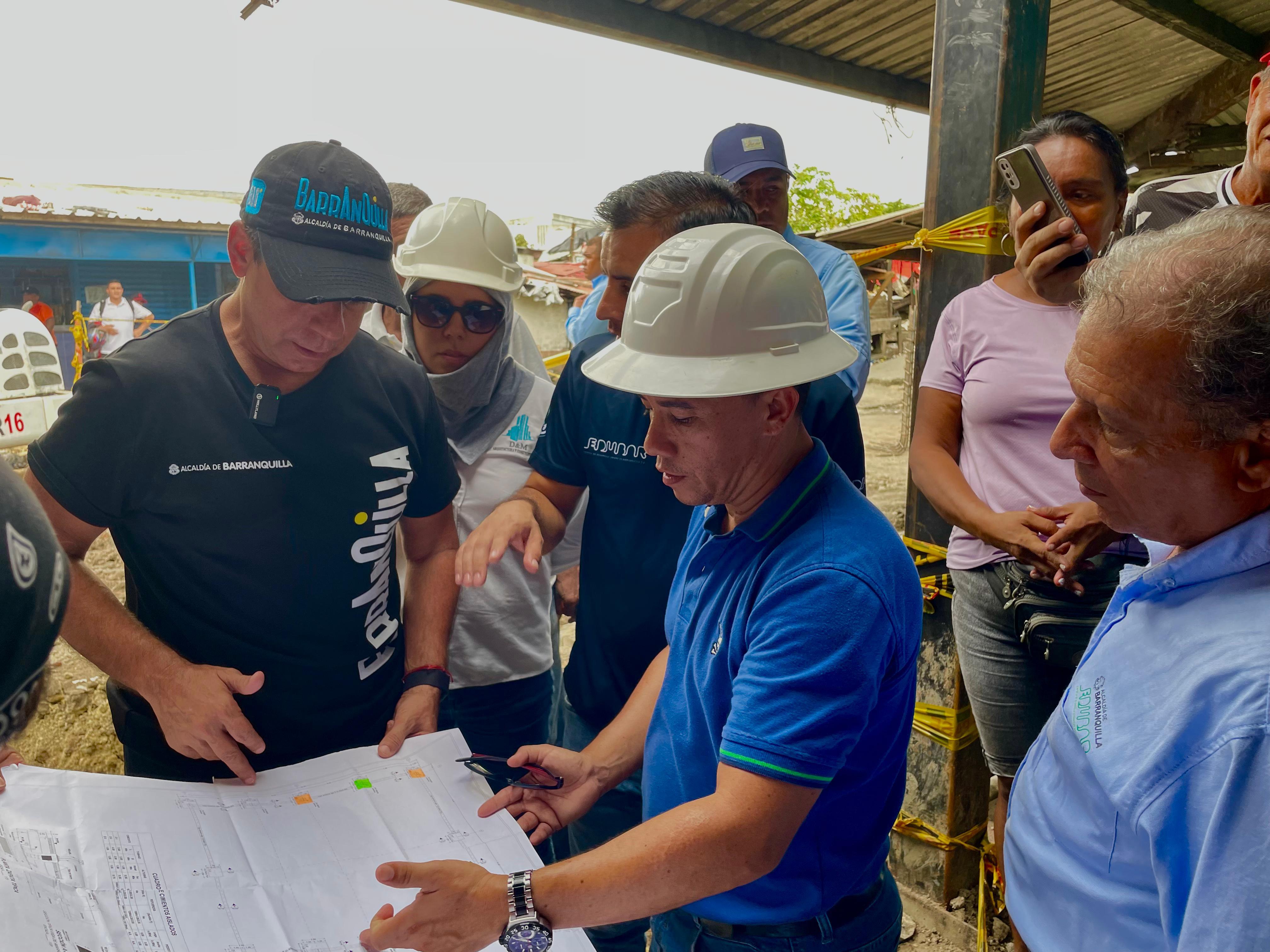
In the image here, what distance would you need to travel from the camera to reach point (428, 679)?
1996 mm

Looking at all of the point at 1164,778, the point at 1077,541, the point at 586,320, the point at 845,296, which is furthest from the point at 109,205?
the point at 1164,778

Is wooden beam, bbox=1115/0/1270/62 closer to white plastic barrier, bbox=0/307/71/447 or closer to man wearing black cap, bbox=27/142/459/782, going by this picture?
man wearing black cap, bbox=27/142/459/782

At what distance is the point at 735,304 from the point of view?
1.44 m

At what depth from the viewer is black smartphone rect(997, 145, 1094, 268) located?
2.25 m

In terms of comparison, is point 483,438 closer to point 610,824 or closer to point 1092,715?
point 610,824

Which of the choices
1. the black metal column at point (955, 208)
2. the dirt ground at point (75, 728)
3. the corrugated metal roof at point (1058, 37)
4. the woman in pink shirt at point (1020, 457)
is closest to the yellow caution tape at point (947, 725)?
the black metal column at point (955, 208)

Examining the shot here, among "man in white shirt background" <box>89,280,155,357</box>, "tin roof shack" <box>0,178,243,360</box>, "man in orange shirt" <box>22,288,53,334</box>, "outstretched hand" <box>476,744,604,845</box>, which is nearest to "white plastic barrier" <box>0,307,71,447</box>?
"man in orange shirt" <box>22,288,53,334</box>

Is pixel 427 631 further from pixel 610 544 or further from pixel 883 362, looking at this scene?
pixel 883 362

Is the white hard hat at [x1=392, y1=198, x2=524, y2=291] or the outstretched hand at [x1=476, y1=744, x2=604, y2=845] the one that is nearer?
the outstretched hand at [x1=476, y1=744, x2=604, y2=845]

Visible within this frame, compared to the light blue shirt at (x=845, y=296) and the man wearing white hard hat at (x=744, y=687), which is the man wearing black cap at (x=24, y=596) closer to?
the man wearing white hard hat at (x=744, y=687)

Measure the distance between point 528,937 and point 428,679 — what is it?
2.81ft

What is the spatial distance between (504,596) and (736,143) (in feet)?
6.61

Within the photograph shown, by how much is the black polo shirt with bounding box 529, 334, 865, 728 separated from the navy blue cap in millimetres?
1486

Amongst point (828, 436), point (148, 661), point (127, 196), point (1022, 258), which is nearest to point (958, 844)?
point (828, 436)
